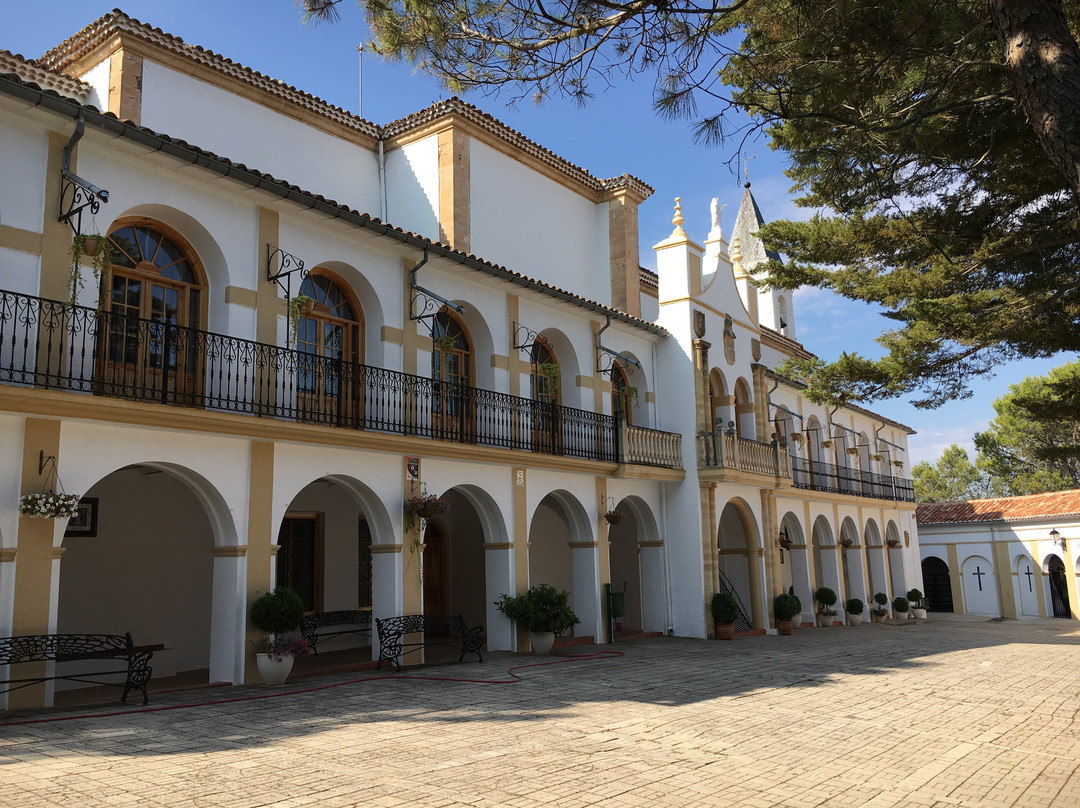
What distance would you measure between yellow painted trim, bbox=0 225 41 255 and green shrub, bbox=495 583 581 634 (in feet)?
30.6

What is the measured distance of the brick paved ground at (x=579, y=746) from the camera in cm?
634

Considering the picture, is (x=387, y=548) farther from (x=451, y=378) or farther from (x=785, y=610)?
(x=785, y=610)

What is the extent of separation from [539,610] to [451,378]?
4.42 meters

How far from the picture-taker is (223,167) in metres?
11.4

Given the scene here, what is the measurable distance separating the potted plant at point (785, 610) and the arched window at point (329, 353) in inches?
534

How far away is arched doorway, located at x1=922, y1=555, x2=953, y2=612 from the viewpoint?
43750 millimetres

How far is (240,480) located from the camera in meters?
11.6

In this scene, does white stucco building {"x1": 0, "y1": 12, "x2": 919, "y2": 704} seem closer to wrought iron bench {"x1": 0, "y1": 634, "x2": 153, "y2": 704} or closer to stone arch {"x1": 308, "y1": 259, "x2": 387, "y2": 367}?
stone arch {"x1": 308, "y1": 259, "x2": 387, "y2": 367}

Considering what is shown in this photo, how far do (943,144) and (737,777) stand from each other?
7.42 metres

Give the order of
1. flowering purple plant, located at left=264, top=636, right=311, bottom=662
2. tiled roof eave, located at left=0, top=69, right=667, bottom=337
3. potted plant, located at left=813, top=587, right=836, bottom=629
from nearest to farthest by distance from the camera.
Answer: tiled roof eave, located at left=0, top=69, right=667, bottom=337
flowering purple plant, located at left=264, top=636, right=311, bottom=662
potted plant, located at left=813, top=587, right=836, bottom=629

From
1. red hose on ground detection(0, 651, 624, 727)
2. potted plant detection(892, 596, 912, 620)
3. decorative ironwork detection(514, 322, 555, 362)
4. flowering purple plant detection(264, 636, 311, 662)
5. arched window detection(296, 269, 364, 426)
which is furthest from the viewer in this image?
potted plant detection(892, 596, 912, 620)

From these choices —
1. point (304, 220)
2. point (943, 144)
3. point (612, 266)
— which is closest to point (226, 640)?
point (304, 220)

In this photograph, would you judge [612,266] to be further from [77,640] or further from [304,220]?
[77,640]

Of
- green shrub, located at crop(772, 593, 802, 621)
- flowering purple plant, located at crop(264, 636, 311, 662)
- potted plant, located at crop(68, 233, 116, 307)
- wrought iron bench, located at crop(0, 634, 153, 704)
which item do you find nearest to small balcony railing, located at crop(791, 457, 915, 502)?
green shrub, located at crop(772, 593, 802, 621)
